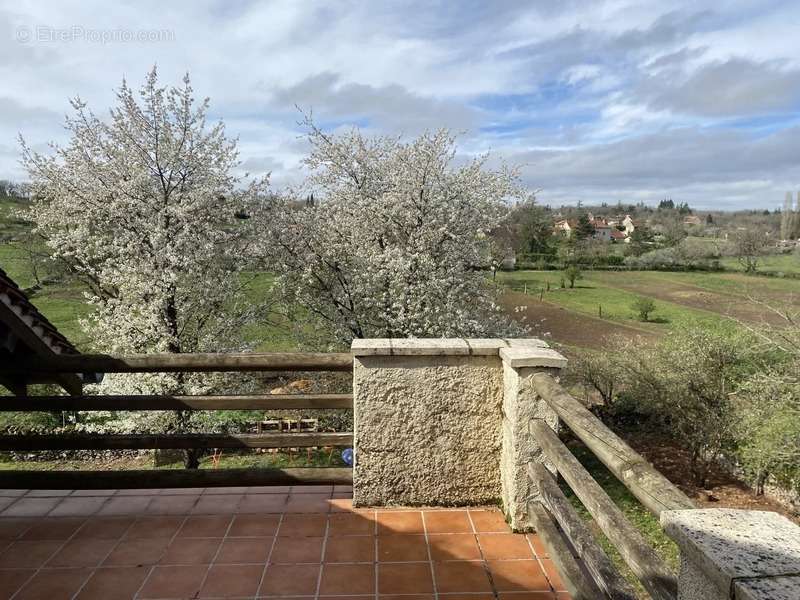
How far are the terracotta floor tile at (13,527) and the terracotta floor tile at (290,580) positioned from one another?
5.54 feet

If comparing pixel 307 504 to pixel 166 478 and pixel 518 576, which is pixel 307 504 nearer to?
pixel 166 478

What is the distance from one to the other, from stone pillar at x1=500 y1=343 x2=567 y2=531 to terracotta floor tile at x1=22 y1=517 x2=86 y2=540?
109 inches

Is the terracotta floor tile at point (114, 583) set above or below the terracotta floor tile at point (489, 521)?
above

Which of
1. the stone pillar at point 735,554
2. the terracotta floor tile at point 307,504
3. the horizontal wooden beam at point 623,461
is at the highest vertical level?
the stone pillar at point 735,554

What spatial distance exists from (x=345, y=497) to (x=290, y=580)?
3.04 ft

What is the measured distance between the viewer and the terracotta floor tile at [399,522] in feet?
10.8

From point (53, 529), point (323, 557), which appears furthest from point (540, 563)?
point (53, 529)

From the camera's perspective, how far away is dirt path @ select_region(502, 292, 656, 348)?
25547mm

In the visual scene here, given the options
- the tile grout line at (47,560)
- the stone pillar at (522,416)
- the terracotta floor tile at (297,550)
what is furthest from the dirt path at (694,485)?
the tile grout line at (47,560)

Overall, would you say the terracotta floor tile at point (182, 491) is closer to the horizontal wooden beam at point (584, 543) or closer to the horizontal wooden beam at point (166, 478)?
the horizontal wooden beam at point (166, 478)

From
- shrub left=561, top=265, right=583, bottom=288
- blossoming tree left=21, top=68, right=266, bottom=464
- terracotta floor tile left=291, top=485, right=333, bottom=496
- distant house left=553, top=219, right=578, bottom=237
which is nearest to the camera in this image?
terracotta floor tile left=291, top=485, right=333, bottom=496

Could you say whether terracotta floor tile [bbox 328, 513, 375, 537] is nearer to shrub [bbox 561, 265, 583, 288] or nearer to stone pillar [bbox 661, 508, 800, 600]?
stone pillar [bbox 661, 508, 800, 600]

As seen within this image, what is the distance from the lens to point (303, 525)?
3348 millimetres

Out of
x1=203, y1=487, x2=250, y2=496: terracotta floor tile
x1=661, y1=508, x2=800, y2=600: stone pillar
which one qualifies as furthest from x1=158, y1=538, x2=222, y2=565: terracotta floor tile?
x1=661, y1=508, x2=800, y2=600: stone pillar
